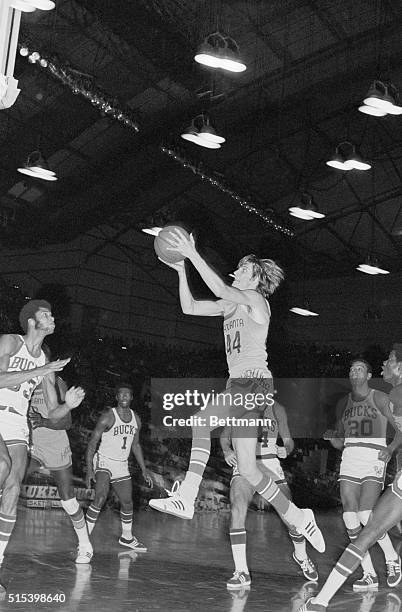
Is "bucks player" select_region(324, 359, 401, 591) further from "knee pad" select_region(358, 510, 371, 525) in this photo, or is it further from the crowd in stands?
the crowd in stands

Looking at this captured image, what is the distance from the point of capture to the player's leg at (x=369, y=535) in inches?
164

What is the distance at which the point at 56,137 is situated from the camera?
10688 mm

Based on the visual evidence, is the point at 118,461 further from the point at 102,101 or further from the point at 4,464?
the point at 102,101

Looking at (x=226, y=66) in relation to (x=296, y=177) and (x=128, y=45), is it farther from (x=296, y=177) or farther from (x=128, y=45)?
(x=296, y=177)

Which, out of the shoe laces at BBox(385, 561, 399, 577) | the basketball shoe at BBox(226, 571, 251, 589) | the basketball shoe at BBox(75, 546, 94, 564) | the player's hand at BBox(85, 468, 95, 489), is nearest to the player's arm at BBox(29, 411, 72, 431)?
the player's hand at BBox(85, 468, 95, 489)

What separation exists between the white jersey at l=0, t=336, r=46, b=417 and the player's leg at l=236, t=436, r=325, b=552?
1.23 m

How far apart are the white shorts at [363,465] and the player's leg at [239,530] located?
2.66ft

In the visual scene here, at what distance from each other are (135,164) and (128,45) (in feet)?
5.55

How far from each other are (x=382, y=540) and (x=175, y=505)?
1586 millimetres

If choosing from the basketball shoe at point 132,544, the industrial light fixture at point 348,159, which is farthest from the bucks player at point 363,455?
the industrial light fixture at point 348,159

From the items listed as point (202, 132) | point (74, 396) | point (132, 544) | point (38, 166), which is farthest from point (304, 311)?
point (74, 396)

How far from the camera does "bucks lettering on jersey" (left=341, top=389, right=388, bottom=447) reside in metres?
6.07

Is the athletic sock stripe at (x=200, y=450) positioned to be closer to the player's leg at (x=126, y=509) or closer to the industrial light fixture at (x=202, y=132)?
the player's leg at (x=126, y=509)

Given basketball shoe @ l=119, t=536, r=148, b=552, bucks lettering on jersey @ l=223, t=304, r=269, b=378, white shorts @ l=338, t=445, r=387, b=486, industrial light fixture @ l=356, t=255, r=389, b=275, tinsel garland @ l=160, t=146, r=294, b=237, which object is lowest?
basketball shoe @ l=119, t=536, r=148, b=552
